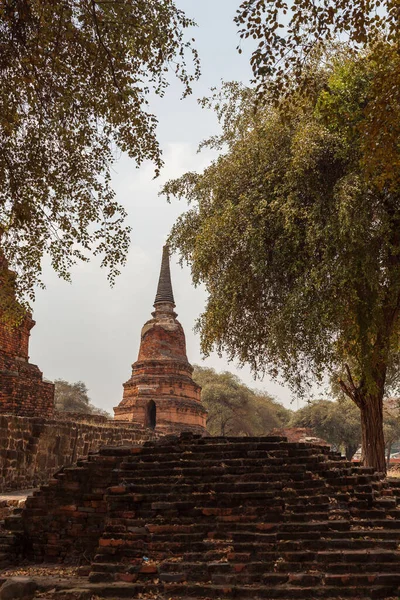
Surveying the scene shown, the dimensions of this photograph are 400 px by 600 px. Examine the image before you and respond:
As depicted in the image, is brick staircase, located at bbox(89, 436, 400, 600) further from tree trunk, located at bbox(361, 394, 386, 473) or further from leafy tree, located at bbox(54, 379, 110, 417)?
leafy tree, located at bbox(54, 379, 110, 417)

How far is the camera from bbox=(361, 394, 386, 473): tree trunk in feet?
37.2

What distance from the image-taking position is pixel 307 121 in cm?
1077

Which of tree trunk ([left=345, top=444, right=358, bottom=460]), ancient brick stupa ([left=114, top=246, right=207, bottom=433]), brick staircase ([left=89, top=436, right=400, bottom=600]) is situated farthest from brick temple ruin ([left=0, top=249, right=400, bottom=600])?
tree trunk ([left=345, top=444, right=358, bottom=460])

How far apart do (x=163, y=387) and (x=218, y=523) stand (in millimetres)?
19402

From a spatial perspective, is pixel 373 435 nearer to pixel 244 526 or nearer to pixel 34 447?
pixel 244 526

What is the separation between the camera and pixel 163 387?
2508cm

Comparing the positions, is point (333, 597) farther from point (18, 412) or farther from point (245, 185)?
point (18, 412)

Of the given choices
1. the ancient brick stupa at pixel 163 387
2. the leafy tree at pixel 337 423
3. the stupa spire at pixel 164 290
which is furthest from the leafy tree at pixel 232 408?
the ancient brick stupa at pixel 163 387

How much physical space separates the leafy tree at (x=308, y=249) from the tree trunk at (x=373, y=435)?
0.02 meters

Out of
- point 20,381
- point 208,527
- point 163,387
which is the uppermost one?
point 163,387

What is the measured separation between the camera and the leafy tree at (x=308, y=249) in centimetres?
999

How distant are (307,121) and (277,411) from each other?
3923 centimetres

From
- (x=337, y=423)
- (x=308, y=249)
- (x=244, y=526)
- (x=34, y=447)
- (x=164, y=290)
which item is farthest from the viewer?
(x=337, y=423)

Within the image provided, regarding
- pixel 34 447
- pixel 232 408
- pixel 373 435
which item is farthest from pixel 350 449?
pixel 34 447
